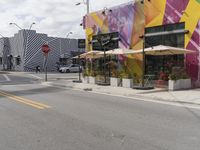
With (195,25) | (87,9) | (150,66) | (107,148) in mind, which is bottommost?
(107,148)

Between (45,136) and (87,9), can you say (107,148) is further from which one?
(87,9)

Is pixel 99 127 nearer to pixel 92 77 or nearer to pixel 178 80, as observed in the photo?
pixel 178 80

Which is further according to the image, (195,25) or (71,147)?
(195,25)

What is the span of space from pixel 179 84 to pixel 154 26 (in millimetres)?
6121

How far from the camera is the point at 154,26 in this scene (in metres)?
26.2

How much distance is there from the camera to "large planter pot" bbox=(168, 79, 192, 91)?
20938 mm

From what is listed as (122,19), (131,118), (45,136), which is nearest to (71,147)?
(45,136)

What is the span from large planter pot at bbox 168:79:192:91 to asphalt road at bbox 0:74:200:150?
589 centimetres

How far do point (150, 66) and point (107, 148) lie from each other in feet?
64.5

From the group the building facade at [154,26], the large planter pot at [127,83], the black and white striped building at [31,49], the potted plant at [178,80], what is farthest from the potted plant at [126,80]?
the black and white striped building at [31,49]

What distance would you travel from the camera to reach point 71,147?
8.04m

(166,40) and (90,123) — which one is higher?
(166,40)

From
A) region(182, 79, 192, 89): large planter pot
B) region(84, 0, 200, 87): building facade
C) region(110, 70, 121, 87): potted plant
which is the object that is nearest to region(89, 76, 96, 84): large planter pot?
region(110, 70, 121, 87): potted plant

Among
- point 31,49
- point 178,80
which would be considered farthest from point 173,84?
point 31,49
